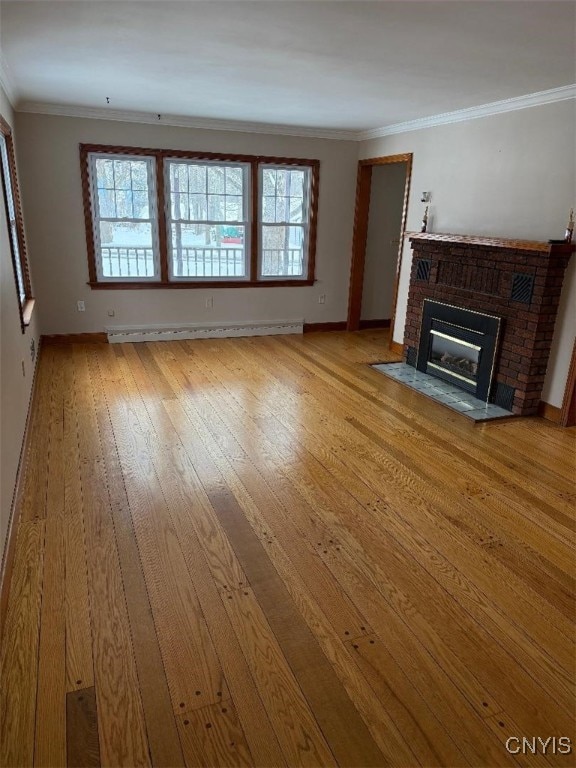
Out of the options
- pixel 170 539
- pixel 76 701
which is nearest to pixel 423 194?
pixel 170 539

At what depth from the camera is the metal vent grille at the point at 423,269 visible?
5.11 m

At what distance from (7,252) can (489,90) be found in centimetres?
363

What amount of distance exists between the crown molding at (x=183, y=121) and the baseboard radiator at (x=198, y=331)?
222cm

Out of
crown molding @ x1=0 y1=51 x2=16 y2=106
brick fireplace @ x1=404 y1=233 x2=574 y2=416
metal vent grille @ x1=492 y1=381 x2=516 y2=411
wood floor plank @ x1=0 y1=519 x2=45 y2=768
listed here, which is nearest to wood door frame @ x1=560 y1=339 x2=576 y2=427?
brick fireplace @ x1=404 y1=233 x2=574 y2=416

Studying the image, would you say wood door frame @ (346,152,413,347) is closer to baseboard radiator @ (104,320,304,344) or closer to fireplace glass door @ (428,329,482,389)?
baseboard radiator @ (104,320,304,344)

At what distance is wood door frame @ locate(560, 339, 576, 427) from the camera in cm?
391

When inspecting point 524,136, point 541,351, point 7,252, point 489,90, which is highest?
point 489,90

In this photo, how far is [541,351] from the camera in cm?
406

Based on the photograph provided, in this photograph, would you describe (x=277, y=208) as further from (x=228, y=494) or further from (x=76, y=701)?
(x=76, y=701)

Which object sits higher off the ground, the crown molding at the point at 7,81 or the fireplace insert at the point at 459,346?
the crown molding at the point at 7,81

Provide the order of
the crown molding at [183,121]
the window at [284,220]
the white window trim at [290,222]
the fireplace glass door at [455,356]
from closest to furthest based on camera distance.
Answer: the fireplace glass door at [455,356] → the crown molding at [183,121] → the white window trim at [290,222] → the window at [284,220]

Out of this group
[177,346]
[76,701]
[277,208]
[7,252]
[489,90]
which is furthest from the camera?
[277,208]

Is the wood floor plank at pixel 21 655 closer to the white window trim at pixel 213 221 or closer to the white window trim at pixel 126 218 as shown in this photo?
the white window trim at pixel 126 218

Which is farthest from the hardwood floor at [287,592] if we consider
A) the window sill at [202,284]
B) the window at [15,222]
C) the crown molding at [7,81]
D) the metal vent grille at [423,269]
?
the crown molding at [7,81]
